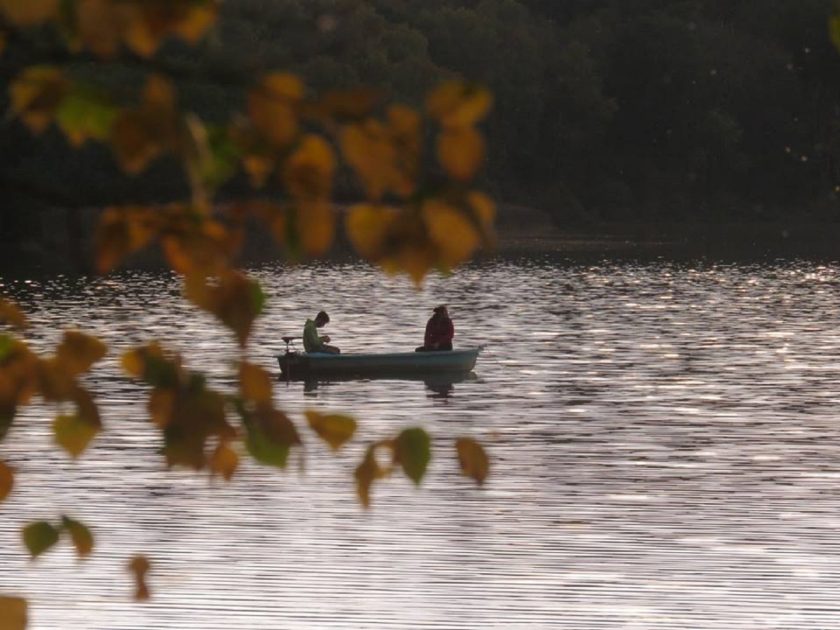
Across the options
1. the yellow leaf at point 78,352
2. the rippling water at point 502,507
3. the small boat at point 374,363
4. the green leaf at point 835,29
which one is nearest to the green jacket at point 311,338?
the small boat at point 374,363

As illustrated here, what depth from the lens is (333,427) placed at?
343 cm

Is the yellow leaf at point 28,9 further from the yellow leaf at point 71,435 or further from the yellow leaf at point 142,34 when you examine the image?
the yellow leaf at point 71,435

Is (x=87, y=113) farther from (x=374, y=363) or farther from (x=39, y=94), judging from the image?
(x=374, y=363)

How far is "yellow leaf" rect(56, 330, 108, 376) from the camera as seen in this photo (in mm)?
3312

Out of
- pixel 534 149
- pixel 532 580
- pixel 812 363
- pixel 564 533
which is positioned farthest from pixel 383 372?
pixel 534 149

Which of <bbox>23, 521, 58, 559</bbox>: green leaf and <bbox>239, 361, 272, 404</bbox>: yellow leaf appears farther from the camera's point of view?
<bbox>23, 521, 58, 559</bbox>: green leaf

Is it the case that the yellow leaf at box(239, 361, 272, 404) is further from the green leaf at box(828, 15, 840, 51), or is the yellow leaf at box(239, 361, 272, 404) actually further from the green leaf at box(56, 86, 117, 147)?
the green leaf at box(828, 15, 840, 51)

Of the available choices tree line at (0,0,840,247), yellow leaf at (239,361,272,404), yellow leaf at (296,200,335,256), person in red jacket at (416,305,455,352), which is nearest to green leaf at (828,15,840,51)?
yellow leaf at (296,200,335,256)

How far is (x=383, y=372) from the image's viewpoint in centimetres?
3014

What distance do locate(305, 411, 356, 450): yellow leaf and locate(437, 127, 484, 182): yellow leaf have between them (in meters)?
0.77

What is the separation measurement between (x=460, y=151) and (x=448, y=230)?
0.40 ft

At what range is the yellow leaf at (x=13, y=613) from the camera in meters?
3.44

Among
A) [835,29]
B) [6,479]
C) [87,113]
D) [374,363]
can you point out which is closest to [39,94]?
[87,113]

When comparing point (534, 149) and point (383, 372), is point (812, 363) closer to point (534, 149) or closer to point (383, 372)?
point (383, 372)
